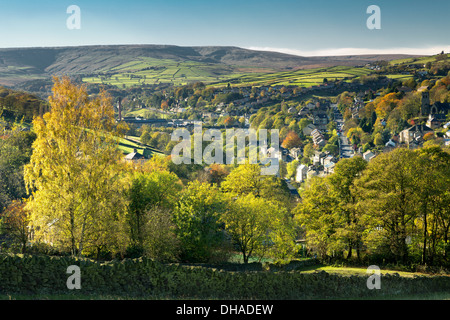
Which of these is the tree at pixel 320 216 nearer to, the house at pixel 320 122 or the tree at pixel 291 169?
the tree at pixel 291 169

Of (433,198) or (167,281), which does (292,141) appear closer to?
(433,198)

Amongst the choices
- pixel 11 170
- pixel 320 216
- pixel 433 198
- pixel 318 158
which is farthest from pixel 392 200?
pixel 318 158

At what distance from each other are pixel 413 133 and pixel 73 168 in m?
132

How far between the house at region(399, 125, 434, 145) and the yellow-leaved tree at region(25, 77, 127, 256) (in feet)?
408

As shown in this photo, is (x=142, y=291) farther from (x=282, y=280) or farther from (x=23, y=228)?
(x=23, y=228)

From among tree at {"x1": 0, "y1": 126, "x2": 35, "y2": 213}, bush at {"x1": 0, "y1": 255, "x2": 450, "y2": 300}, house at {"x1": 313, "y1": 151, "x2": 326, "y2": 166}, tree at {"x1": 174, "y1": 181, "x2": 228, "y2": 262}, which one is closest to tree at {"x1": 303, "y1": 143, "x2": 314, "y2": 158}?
house at {"x1": 313, "y1": 151, "x2": 326, "y2": 166}

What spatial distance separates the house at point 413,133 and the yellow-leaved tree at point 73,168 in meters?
125

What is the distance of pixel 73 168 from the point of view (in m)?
21.6

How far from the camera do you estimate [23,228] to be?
29.6m

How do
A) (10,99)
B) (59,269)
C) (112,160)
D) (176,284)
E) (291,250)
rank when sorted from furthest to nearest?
(10,99) < (291,250) < (112,160) < (176,284) < (59,269)

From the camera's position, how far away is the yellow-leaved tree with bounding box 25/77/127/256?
21.2 metres

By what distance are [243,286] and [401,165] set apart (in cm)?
1779

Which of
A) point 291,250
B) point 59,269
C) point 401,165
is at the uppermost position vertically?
point 401,165
